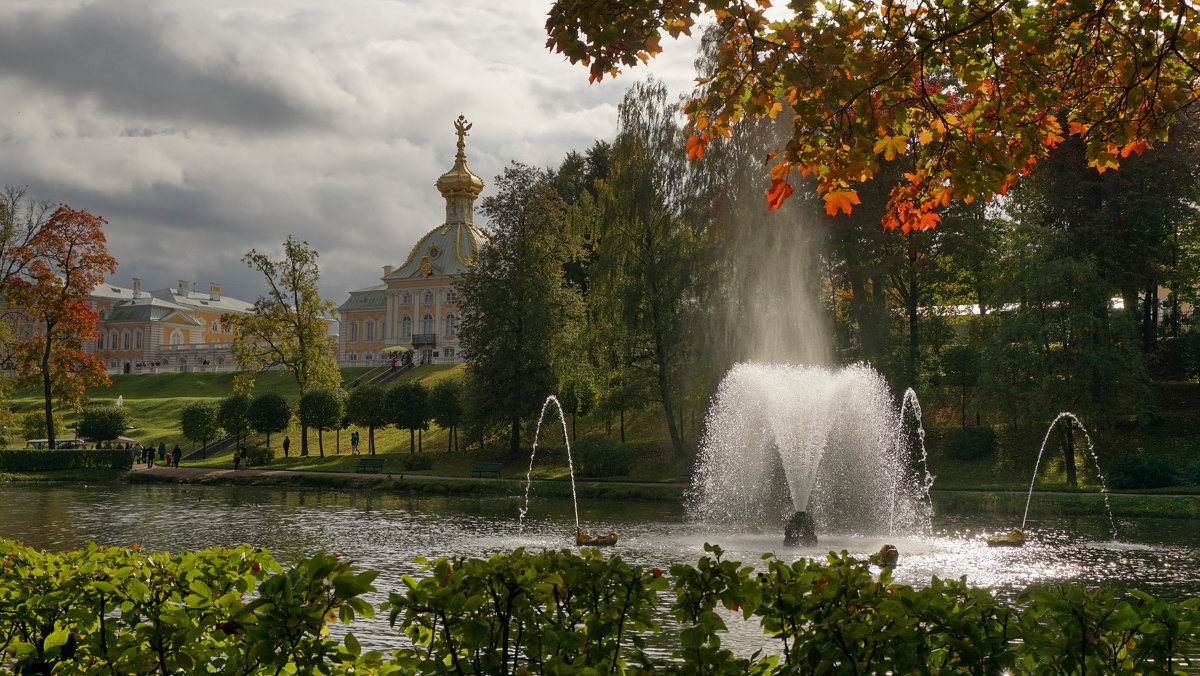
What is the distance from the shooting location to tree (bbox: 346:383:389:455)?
Result: 40844mm

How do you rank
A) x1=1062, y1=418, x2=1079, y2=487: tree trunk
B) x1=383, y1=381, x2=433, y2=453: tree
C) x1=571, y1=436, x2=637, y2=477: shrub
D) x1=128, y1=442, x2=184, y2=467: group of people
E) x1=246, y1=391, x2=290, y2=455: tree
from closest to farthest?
x1=1062, y1=418, x2=1079, y2=487: tree trunk
x1=571, y1=436, x2=637, y2=477: shrub
x1=128, y1=442, x2=184, y2=467: group of people
x1=383, y1=381, x2=433, y2=453: tree
x1=246, y1=391, x2=290, y2=455: tree

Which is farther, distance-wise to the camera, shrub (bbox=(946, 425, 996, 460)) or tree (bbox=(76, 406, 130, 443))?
tree (bbox=(76, 406, 130, 443))

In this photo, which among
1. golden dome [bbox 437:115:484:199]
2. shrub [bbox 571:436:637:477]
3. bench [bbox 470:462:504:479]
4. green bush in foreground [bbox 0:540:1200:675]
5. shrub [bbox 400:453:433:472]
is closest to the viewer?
green bush in foreground [bbox 0:540:1200:675]

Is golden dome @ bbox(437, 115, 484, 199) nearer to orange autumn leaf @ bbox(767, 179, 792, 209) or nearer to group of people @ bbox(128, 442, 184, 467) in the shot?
group of people @ bbox(128, 442, 184, 467)

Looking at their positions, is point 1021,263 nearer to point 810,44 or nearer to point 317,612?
point 810,44

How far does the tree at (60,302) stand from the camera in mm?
37469

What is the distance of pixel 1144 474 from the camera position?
24719 millimetres

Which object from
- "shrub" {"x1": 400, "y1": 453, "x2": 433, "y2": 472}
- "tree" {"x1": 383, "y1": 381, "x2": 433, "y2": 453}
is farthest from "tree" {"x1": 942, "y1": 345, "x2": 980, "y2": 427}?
"tree" {"x1": 383, "y1": 381, "x2": 433, "y2": 453}

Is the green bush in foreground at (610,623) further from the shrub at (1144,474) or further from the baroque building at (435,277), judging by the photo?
the baroque building at (435,277)

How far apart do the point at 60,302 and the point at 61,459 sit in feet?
20.6

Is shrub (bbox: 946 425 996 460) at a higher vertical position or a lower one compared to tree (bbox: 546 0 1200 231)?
lower

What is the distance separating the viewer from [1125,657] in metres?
3.19

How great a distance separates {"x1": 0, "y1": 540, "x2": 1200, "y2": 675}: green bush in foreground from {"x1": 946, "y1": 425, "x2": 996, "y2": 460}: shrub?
29.1m

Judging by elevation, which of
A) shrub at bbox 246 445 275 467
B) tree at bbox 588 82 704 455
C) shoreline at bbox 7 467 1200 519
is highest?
tree at bbox 588 82 704 455
